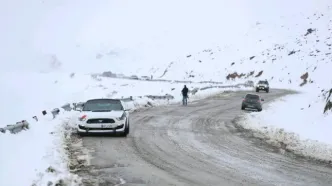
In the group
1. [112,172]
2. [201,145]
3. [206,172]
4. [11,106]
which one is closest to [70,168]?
[112,172]

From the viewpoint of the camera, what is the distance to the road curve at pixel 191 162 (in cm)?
972

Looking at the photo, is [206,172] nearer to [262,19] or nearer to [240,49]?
[240,49]

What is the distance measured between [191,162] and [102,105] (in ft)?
23.3

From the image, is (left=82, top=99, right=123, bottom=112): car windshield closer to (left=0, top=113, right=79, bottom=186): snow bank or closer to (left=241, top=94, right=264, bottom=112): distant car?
(left=0, top=113, right=79, bottom=186): snow bank

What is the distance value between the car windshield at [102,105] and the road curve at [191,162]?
1314 mm

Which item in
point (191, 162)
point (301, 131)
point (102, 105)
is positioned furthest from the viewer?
point (301, 131)

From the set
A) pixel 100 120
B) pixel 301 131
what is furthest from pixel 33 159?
pixel 301 131

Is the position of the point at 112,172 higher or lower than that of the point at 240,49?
lower

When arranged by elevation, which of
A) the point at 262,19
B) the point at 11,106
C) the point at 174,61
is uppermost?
the point at 262,19

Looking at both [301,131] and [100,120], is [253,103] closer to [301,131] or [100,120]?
[301,131]

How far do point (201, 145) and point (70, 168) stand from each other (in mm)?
5603

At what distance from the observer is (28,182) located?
27.8ft

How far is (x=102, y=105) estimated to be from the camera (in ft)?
58.9

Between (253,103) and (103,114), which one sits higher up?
(103,114)
